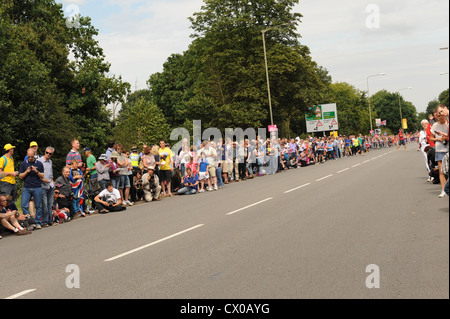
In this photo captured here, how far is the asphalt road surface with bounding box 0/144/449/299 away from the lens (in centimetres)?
574

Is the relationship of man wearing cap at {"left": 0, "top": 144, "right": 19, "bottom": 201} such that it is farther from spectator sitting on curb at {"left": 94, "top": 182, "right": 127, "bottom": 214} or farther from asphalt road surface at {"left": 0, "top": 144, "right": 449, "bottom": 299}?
spectator sitting on curb at {"left": 94, "top": 182, "right": 127, "bottom": 214}

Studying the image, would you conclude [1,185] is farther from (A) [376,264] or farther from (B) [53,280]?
(A) [376,264]

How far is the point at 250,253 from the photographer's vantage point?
7836 millimetres

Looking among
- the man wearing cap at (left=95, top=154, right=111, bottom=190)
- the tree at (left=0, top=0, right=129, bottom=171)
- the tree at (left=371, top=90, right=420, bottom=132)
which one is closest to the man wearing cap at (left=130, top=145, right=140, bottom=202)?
the man wearing cap at (left=95, top=154, right=111, bottom=190)

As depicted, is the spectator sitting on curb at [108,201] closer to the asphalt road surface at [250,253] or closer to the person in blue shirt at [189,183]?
the asphalt road surface at [250,253]

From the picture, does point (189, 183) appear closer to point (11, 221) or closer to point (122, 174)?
point (122, 174)

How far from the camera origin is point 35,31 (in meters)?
41.0

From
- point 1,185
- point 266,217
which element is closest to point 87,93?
point 1,185

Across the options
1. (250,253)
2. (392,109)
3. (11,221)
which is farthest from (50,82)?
(392,109)

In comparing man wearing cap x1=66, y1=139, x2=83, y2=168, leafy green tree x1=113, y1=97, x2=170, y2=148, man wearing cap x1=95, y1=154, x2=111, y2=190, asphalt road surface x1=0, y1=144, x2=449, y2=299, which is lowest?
asphalt road surface x1=0, y1=144, x2=449, y2=299

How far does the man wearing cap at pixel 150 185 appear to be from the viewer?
62.9 ft

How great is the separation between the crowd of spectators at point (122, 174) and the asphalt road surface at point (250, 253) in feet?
3.10

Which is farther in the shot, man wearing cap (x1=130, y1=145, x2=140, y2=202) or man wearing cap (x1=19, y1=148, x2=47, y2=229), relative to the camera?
man wearing cap (x1=130, y1=145, x2=140, y2=202)
